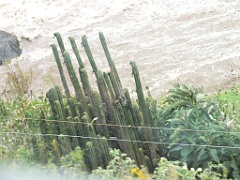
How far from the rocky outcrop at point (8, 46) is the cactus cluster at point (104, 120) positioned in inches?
417

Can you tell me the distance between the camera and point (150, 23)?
53.4ft

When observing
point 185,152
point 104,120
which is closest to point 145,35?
point 104,120

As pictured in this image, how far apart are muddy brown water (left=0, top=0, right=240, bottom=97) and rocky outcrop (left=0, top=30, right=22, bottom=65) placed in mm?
233

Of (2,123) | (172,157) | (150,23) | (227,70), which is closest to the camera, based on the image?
(172,157)

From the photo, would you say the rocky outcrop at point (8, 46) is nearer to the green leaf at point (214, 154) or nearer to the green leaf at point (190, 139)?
the green leaf at point (190, 139)

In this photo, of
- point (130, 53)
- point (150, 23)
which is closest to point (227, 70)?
point (130, 53)

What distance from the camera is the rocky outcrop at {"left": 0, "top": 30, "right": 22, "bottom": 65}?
52.7 ft

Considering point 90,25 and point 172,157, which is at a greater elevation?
point 90,25

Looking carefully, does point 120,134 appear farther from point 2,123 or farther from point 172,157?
point 2,123

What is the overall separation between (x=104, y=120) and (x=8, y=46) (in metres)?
11.5

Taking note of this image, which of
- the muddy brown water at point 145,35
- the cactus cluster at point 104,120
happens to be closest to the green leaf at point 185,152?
the cactus cluster at point 104,120

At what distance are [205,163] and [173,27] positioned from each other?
11115 mm

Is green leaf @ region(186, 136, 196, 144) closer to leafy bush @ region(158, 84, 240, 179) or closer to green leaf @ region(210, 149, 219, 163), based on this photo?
leafy bush @ region(158, 84, 240, 179)

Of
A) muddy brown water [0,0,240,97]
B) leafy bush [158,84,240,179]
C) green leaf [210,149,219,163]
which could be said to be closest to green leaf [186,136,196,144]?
leafy bush [158,84,240,179]
